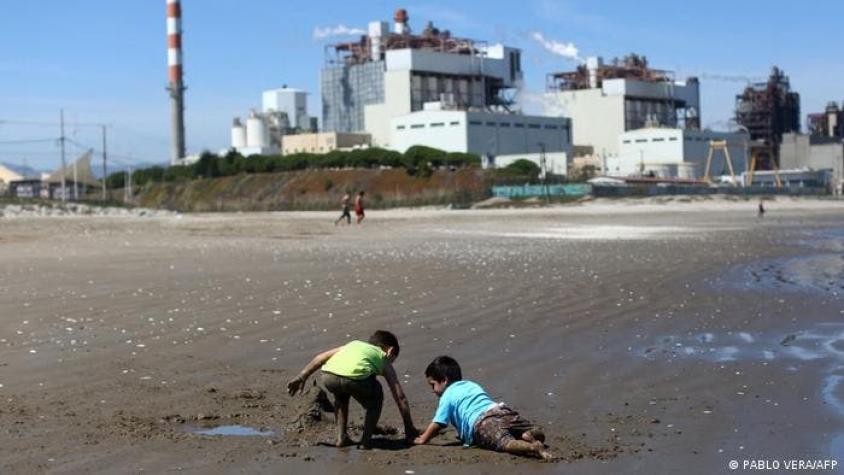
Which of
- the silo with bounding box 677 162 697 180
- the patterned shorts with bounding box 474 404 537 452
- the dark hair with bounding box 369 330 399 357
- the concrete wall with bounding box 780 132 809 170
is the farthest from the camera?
the concrete wall with bounding box 780 132 809 170

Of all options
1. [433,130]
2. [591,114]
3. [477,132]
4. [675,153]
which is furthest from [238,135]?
[675,153]

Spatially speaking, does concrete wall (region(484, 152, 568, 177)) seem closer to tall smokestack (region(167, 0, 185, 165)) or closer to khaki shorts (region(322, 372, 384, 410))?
tall smokestack (region(167, 0, 185, 165))

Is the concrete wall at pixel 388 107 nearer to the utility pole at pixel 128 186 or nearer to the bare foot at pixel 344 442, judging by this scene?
the utility pole at pixel 128 186

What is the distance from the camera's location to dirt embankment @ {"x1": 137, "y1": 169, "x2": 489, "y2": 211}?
276 ft

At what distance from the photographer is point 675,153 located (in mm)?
125812

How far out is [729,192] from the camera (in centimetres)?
8569

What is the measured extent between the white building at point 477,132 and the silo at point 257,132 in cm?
→ 1958

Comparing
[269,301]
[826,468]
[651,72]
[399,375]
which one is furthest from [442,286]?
[651,72]

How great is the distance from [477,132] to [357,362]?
362 ft

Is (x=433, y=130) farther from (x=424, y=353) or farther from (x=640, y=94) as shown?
(x=424, y=353)

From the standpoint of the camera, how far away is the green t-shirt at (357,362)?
7.09 metres

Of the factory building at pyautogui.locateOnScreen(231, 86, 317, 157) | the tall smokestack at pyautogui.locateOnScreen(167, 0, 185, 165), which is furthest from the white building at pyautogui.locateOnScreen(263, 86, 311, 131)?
the tall smokestack at pyautogui.locateOnScreen(167, 0, 185, 165)

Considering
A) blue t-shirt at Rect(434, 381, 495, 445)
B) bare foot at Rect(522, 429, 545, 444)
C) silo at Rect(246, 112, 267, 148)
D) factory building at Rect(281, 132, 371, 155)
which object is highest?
silo at Rect(246, 112, 267, 148)

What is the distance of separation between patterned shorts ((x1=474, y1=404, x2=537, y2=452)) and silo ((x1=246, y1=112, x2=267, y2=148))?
127m
